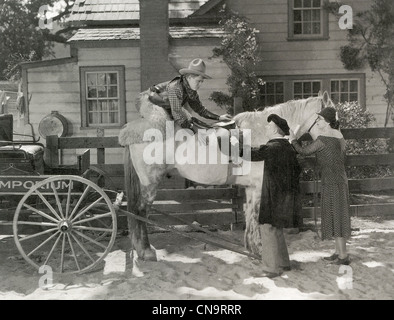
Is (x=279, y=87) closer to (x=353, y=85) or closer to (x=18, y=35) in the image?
(x=353, y=85)

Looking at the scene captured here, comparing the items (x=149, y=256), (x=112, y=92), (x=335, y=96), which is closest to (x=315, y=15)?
(x=335, y=96)

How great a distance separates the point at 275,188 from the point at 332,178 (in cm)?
85

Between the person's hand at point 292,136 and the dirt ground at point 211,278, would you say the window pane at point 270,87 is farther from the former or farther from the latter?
the person's hand at point 292,136

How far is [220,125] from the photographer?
254 inches

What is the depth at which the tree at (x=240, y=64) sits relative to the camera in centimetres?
1273

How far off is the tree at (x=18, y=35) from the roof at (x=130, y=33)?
19.9ft

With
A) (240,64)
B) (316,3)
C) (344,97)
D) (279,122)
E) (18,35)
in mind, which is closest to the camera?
(279,122)

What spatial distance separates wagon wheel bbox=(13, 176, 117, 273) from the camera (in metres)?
5.92

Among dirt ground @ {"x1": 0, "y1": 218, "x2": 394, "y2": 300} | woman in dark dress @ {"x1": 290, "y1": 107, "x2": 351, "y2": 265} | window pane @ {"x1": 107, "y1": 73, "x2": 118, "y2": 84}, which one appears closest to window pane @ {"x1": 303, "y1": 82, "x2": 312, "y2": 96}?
window pane @ {"x1": 107, "y1": 73, "x2": 118, "y2": 84}

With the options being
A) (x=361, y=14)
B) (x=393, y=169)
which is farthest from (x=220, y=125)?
(x=361, y=14)

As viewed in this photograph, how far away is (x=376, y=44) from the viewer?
1390cm

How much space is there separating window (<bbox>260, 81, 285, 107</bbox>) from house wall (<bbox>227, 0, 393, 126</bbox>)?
1.04 ft

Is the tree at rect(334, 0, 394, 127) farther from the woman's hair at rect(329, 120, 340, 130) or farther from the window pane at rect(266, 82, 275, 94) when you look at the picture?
the woman's hair at rect(329, 120, 340, 130)

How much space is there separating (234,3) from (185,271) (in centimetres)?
975
